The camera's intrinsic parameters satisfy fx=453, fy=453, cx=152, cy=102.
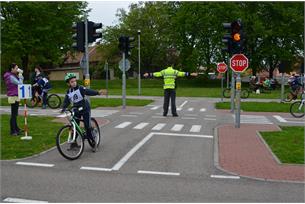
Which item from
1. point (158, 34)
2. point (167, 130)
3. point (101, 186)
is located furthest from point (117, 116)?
point (158, 34)

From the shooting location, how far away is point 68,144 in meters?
8.88

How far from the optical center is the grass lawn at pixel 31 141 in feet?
30.4

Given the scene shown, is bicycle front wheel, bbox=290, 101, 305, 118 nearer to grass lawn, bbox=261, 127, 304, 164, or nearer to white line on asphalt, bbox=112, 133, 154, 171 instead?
grass lawn, bbox=261, 127, 304, 164

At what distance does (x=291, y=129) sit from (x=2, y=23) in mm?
34951

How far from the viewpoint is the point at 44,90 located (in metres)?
19.8

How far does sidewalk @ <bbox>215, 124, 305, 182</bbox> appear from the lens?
25.5 feet

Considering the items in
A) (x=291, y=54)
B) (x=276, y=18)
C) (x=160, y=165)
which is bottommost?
(x=160, y=165)

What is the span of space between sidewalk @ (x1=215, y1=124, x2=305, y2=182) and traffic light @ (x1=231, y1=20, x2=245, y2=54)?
2740mm

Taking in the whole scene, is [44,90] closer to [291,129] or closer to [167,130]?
[167,130]

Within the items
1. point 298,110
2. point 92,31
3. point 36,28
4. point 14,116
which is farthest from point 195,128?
point 36,28

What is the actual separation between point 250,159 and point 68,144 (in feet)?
11.9

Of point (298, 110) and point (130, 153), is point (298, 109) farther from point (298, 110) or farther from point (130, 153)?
point (130, 153)

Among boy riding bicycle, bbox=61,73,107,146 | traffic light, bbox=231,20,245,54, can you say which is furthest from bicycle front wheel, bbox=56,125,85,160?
traffic light, bbox=231,20,245,54

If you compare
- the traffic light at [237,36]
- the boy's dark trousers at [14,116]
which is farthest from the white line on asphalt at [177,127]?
the boy's dark trousers at [14,116]
